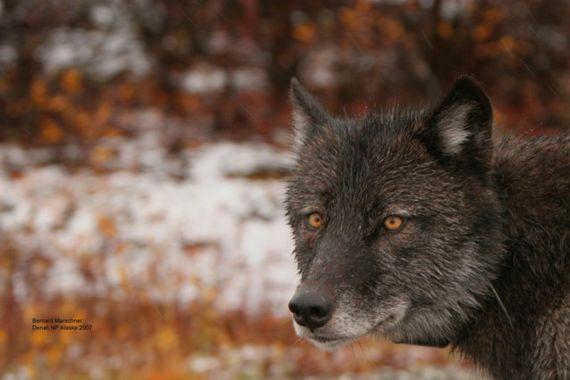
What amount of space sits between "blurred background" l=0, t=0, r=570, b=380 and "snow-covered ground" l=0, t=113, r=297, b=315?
0.03m

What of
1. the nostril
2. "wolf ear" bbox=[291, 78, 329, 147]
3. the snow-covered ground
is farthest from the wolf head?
the snow-covered ground

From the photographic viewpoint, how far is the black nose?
3.51m

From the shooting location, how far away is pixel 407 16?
1376 centimetres

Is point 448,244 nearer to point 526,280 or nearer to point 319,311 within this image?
point 526,280

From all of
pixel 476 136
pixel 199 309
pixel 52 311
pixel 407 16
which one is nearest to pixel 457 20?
pixel 407 16

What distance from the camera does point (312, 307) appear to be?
3514 millimetres

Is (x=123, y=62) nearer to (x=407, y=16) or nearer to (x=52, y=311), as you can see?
(x=407, y=16)

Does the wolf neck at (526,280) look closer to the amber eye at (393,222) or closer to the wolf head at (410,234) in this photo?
the wolf head at (410,234)

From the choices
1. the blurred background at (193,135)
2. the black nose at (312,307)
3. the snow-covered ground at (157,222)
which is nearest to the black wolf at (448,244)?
the black nose at (312,307)

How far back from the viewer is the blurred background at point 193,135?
841cm

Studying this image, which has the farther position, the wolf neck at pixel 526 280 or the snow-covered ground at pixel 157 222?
the snow-covered ground at pixel 157 222

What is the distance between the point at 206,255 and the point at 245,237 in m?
0.77

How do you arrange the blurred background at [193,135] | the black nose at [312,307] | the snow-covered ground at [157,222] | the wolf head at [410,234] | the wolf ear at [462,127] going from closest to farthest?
the black nose at [312,307], the wolf head at [410,234], the wolf ear at [462,127], the blurred background at [193,135], the snow-covered ground at [157,222]

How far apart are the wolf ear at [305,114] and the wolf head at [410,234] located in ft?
1.90
